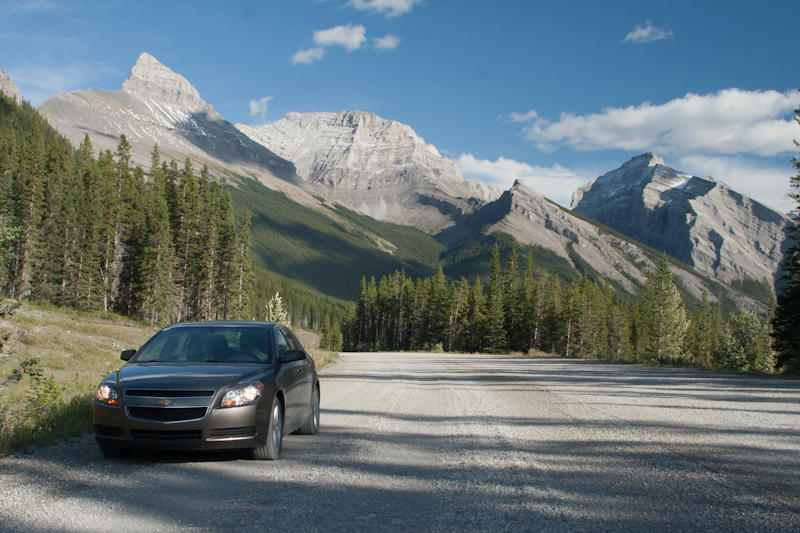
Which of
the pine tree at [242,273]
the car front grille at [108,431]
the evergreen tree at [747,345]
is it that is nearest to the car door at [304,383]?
the car front grille at [108,431]

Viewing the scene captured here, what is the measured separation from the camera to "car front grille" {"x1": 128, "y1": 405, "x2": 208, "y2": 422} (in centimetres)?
615

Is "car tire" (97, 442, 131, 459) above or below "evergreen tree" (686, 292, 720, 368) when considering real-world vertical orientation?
above

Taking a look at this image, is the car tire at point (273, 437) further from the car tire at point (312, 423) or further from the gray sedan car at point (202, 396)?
the car tire at point (312, 423)

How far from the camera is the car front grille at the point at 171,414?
6148 mm

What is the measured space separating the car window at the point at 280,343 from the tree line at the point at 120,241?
1857 inches

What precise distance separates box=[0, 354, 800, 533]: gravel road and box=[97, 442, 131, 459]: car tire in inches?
4.2

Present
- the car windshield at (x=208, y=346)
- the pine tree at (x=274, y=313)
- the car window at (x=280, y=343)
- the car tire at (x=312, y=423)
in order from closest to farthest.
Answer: the car windshield at (x=208, y=346) < the car window at (x=280, y=343) < the car tire at (x=312, y=423) < the pine tree at (x=274, y=313)

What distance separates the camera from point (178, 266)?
192ft

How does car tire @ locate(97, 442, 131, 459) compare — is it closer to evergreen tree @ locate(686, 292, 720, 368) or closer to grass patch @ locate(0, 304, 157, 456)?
grass patch @ locate(0, 304, 157, 456)

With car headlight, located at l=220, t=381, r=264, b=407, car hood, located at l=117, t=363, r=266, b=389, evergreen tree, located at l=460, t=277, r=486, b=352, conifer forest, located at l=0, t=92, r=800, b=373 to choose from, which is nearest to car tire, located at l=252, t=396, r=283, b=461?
car headlight, located at l=220, t=381, r=264, b=407

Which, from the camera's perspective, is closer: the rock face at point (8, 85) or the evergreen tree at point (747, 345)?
the evergreen tree at point (747, 345)

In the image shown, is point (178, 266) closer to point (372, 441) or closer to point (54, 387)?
point (54, 387)

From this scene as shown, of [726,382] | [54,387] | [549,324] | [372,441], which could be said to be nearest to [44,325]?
[54,387]

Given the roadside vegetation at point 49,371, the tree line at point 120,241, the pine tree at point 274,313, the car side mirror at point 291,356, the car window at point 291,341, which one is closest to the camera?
the car side mirror at point 291,356
